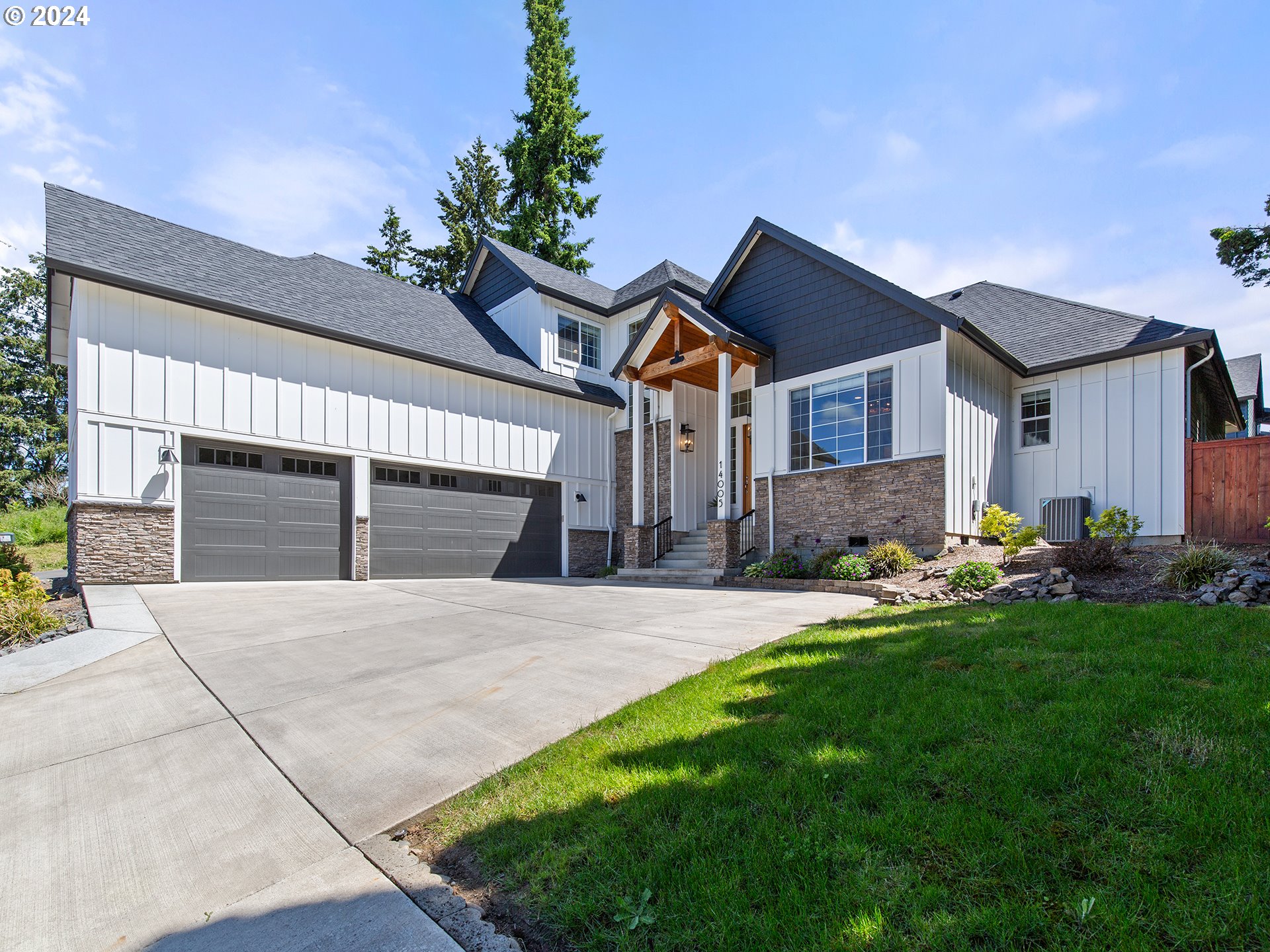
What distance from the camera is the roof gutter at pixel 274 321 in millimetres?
9719

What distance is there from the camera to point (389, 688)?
14.5 ft

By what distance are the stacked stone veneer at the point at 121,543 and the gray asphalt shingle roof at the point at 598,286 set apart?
10.0 metres

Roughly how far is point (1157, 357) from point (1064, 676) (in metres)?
10.7

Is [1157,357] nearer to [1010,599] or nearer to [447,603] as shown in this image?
[1010,599]

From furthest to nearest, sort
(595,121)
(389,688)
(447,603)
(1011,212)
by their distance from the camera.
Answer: (595,121) < (1011,212) < (447,603) < (389,688)

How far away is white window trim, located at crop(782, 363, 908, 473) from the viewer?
11266 millimetres

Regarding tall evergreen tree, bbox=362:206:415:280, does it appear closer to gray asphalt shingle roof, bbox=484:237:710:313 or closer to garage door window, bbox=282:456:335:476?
gray asphalt shingle roof, bbox=484:237:710:313

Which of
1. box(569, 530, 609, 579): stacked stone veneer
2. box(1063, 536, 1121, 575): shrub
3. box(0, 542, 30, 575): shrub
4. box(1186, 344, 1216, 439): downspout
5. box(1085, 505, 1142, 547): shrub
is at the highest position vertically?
box(1186, 344, 1216, 439): downspout

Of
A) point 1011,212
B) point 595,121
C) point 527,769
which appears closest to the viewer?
point 527,769

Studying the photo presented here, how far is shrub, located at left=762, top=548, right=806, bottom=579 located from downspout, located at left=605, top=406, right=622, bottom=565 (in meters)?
6.19

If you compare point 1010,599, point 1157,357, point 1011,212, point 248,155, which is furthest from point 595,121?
point 1010,599

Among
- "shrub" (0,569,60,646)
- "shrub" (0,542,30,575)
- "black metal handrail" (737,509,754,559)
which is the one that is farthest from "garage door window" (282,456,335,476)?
"black metal handrail" (737,509,754,559)

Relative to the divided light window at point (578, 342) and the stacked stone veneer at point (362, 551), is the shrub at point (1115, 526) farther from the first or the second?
the stacked stone veneer at point (362, 551)

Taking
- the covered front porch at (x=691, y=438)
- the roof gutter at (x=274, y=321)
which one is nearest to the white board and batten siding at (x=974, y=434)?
the covered front porch at (x=691, y=438)
